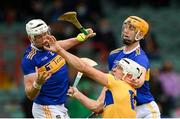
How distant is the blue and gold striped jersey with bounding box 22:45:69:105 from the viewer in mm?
10242

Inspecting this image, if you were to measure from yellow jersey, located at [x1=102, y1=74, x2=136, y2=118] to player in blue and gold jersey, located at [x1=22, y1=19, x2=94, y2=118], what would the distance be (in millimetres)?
1302

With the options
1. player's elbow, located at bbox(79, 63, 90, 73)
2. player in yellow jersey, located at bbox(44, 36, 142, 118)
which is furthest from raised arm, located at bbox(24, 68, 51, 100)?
player's elbow, located at bbox(79, 63, 90, 73)

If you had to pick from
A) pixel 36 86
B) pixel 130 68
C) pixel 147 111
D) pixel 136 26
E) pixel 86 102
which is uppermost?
pixel 130 68

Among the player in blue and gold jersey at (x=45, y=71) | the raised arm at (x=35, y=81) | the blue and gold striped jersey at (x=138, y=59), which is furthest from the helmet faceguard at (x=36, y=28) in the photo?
the blue and gold striped jersey at (x=138, y=59)

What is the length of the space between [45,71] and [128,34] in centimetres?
126

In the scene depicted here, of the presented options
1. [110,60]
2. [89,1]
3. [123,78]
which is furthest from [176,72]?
[123,78]

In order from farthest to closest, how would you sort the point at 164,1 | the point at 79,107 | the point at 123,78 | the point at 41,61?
the point at 164,1
the point at 79,107
the point at 41,61
the point at 123,78

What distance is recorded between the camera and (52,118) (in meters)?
10.4

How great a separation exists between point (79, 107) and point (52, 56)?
14.0ft

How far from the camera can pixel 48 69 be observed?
10.3m

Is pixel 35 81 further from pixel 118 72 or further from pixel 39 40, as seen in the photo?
pixel 118 72

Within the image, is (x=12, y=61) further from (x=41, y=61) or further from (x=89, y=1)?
(x=41, y=61)

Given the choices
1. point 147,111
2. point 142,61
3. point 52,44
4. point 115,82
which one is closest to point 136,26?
point 142,61

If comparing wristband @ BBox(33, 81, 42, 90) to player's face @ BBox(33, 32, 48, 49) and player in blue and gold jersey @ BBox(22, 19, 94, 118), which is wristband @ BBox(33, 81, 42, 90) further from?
player's face @ BBox(33, 32, 48, 49)
